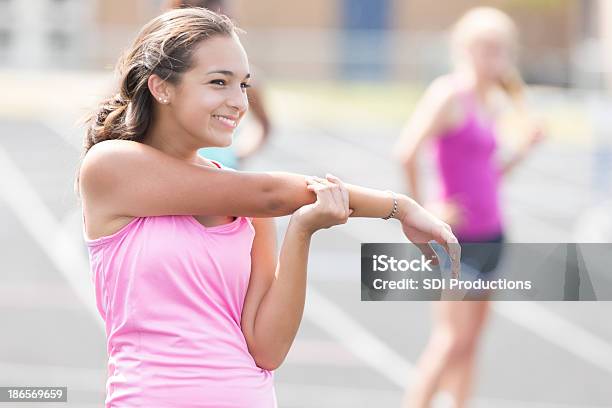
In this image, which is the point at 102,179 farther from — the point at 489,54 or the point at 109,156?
the point at 489,54

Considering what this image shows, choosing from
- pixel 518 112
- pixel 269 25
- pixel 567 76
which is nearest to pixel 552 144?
pixel 567 76

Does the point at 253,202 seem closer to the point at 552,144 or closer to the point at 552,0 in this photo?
the point at 552,144

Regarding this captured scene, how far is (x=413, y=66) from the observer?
28.4 meters

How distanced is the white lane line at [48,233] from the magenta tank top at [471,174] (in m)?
2.78

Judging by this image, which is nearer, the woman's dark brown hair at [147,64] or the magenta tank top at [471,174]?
the woman's dark brown hair at [147,64]

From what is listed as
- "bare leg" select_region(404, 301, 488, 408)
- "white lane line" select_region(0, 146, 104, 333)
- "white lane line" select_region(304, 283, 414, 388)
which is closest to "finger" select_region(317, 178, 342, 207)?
"bare leg" select_region(404, 301, 488, 408)

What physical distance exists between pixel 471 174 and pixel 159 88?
10.1ft

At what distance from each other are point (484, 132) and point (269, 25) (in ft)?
88.4

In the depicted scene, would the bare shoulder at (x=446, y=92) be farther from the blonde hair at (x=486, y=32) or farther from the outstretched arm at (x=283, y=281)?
the outstretched arm at (x=283, y=281)

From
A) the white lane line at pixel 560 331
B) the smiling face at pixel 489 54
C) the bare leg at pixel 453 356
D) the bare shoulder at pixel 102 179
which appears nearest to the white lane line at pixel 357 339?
the white lane line at pixel 560 331

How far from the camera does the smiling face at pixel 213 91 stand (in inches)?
89.5

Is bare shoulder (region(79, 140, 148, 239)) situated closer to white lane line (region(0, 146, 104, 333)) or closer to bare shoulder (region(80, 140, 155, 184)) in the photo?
bare shoulder (region(80, 140, 155, 184))

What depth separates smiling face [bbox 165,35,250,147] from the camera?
7.46 ft

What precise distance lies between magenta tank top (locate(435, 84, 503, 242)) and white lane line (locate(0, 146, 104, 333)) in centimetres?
278
